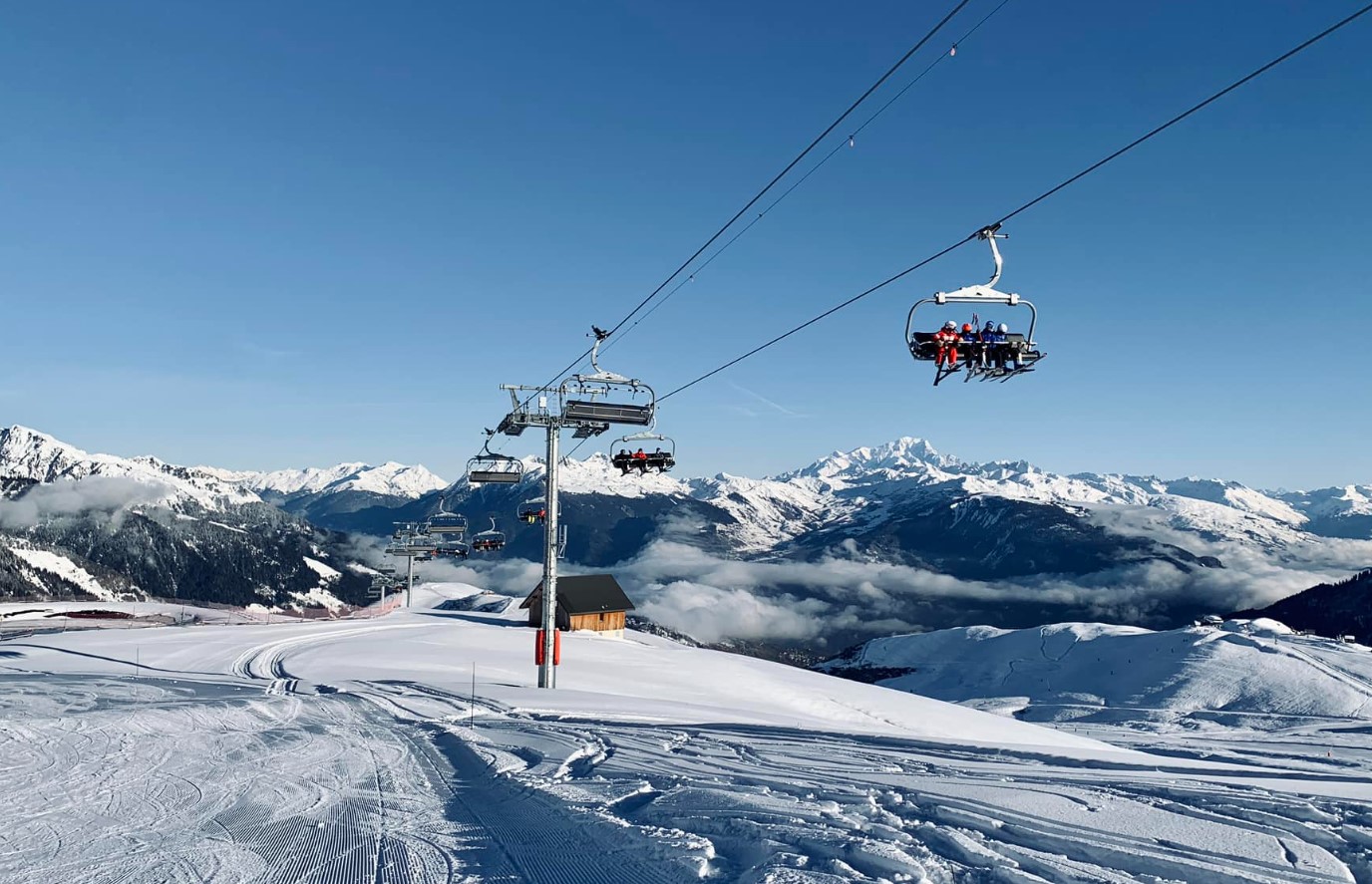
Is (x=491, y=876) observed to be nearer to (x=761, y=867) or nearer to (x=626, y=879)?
(x=626, y=879)

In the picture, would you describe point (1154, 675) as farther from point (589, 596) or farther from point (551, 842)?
point (551, 842)

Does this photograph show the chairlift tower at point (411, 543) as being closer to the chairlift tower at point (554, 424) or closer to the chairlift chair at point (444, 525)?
the chairlift chair at point (444, 525)

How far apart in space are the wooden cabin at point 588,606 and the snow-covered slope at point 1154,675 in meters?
47.6

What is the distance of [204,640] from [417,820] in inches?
1702

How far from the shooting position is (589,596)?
6838 centimetres

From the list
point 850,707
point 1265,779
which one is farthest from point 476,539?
point 1265,779

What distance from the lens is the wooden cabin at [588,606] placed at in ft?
215

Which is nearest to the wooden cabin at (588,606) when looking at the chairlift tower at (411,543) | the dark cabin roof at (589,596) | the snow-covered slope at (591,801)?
the dark cabin roof at (589,596)

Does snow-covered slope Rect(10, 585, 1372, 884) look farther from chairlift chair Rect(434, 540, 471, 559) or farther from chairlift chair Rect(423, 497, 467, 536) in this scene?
chairlift chair Rect(434, 540, 471, 559)

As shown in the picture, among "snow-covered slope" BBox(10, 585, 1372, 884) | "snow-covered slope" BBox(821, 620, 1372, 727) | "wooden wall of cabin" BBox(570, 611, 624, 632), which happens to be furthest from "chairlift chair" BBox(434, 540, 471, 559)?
"snow-covered slope" BBox(821, 620, 1372, 727)

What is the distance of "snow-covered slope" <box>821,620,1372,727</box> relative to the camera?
3076 inches

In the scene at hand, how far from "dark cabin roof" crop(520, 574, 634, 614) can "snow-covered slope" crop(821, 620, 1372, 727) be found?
157 feet

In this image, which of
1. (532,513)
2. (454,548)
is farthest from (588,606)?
(532,513)

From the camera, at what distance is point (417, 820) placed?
10758mm
